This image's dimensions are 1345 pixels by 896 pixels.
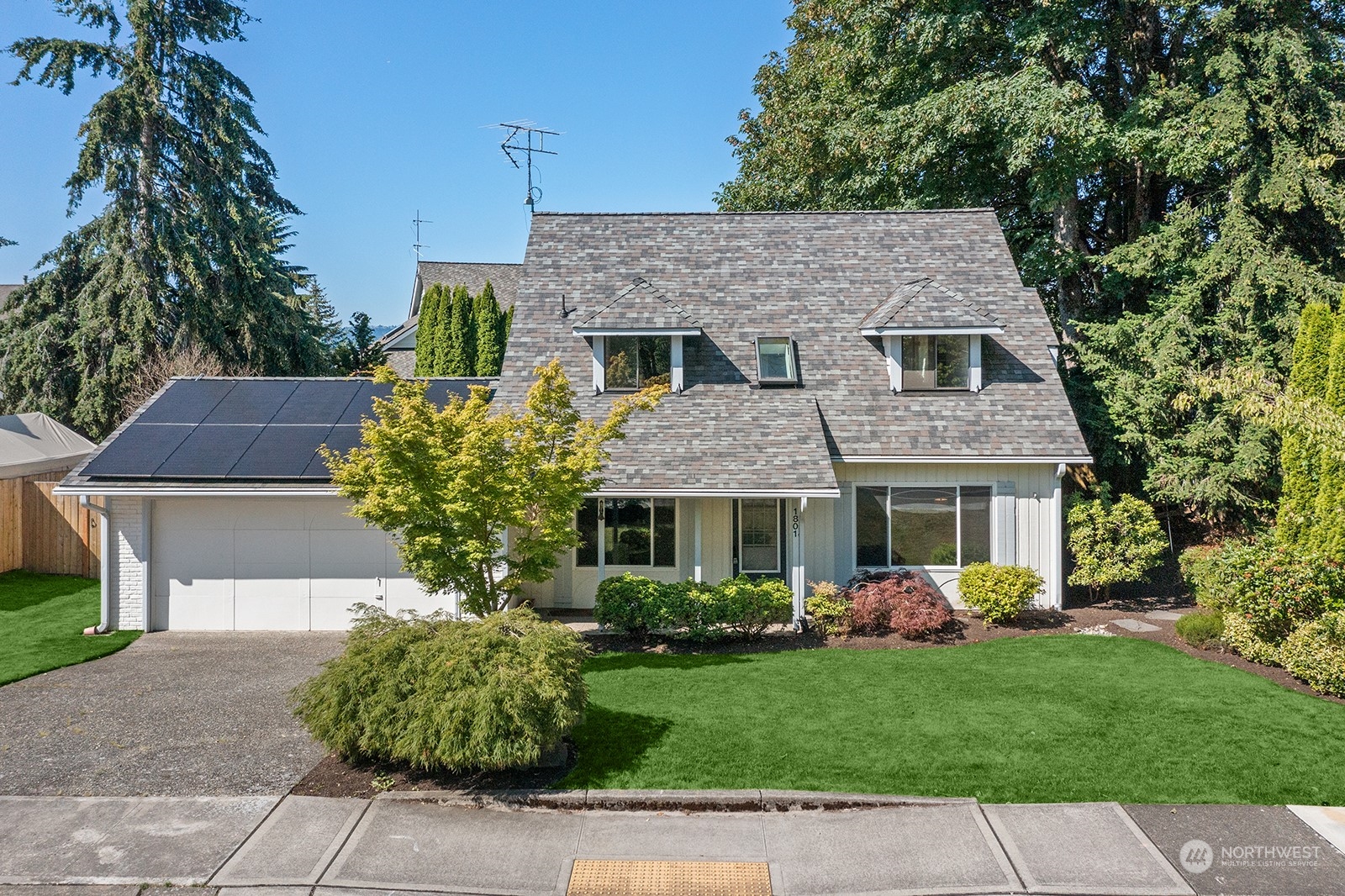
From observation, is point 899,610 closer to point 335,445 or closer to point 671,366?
point 671,366

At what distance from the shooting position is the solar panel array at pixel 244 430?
13.2 meters

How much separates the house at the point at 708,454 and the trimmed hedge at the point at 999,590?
2.86 ft

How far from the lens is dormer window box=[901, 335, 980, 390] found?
15.6m

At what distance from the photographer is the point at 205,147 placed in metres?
24.3

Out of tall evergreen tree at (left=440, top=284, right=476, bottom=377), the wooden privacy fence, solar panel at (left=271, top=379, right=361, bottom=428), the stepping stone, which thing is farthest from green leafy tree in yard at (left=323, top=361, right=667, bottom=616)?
tall evergreen tree at (left=440, top=284, right=476, bottom=377)

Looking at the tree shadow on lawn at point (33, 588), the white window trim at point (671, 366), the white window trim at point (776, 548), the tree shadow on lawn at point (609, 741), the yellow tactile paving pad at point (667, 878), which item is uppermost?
the white window trim at point (671, 366)

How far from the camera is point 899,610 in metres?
12.7

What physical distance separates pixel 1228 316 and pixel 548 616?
14.7 metres

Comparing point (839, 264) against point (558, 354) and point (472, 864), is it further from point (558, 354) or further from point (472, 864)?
point (472, 864)

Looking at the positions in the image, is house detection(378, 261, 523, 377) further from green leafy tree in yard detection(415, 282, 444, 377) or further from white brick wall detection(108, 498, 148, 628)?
white brick wall detection(108, 498, 148, 628)

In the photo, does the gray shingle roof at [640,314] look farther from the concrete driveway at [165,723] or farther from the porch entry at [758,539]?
the concrete driveway at [165,723]

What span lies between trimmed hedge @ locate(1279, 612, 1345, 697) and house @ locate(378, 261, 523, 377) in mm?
33851

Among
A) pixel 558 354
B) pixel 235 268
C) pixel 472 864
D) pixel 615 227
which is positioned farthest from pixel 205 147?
pixel 472 864

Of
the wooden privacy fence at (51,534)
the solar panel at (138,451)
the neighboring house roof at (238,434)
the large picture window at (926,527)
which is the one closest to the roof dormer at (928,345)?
the large picture window at (926,527)
